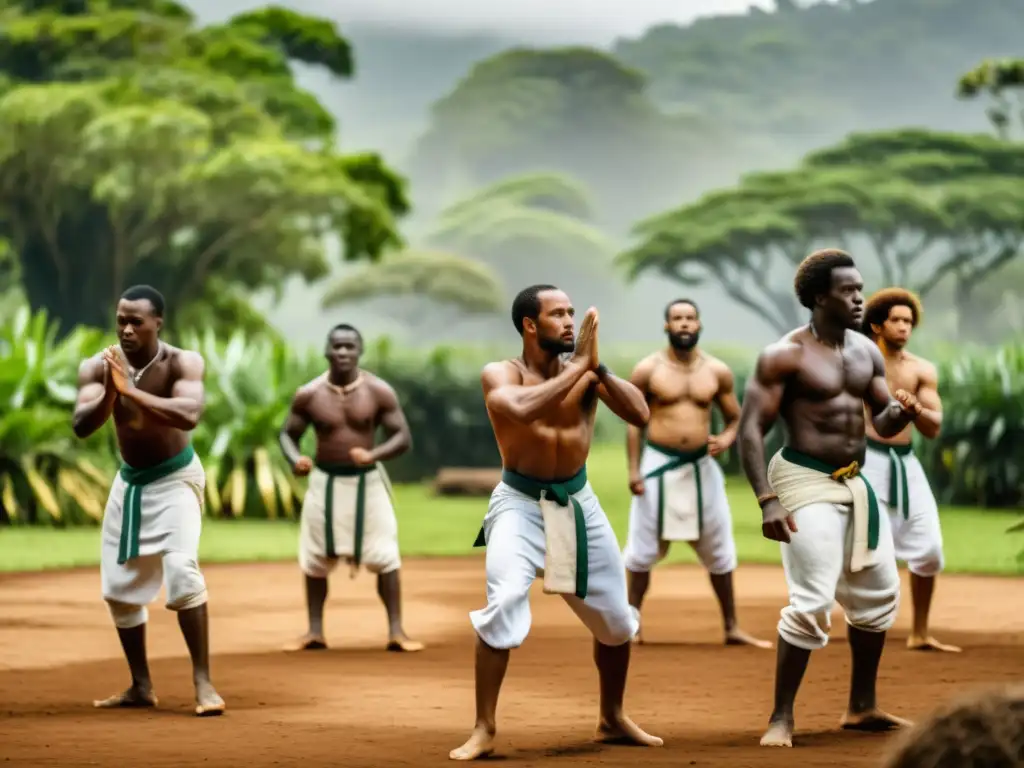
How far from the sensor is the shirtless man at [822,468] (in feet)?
22.3

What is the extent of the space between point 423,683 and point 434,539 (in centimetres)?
1030

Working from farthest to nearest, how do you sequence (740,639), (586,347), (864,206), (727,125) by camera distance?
1. (727,125)
2. (864,206)
3. (740,639)
4. (586,347)

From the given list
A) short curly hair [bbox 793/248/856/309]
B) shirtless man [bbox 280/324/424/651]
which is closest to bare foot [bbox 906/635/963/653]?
shirtless man [bbox 280/324/424/651]

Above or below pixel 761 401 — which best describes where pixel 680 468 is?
below

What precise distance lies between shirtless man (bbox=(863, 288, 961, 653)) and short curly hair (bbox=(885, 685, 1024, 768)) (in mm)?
7479

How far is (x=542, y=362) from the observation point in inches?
270

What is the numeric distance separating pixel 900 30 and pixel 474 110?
36.0 metres

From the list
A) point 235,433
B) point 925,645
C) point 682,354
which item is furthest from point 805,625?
point 235,433

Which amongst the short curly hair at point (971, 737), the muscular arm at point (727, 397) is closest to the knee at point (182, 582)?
the muscular arm at point (727, 397)

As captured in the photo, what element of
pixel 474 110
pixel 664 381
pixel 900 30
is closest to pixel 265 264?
pixel 664 381

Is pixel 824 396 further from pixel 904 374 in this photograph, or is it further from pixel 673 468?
pixel 673 468

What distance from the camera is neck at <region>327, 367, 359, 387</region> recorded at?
1070 centimetres

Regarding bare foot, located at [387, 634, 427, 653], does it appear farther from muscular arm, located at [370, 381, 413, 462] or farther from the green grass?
the green grass

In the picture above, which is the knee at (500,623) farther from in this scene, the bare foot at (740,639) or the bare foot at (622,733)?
the bare foot at (740,639)
